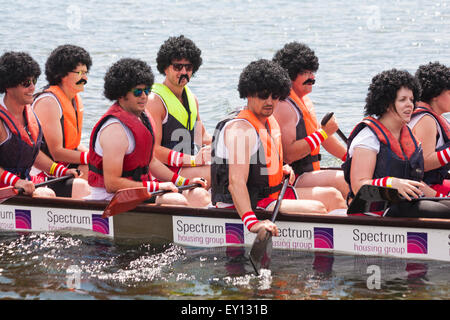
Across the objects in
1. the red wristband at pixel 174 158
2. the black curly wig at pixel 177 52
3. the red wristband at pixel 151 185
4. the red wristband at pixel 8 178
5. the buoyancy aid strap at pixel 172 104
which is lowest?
the red wristband at pixel 151 185

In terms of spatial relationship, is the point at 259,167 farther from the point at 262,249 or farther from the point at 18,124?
the point at 18,124

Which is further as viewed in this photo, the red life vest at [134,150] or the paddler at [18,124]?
the paddler at [18,124]

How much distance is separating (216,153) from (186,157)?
3.88 feet

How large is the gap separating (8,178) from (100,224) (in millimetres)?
872

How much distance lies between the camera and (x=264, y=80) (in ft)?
18.7

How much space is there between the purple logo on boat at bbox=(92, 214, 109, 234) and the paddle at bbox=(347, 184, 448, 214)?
2.07 metres

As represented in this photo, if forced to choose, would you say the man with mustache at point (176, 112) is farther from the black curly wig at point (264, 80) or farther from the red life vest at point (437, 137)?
the red life vest at point (437, 137)

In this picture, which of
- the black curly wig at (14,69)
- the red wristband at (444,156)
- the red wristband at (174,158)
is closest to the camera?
the red wristband at (444,156)

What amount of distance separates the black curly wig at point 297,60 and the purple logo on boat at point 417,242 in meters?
1.78

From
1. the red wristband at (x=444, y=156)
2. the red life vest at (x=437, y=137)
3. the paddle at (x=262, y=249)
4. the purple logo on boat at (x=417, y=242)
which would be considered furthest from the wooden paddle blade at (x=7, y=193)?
the red wristband at (x=444, y=156)

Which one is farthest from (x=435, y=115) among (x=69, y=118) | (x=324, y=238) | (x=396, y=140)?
(x=69, y=118)

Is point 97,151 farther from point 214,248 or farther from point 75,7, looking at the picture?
point 75,7

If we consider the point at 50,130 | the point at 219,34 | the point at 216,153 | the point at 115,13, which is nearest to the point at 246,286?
the point at 216,153

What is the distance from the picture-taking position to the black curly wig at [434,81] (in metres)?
6.34
